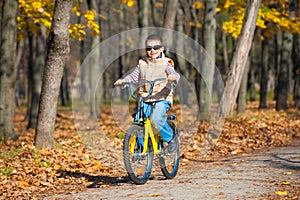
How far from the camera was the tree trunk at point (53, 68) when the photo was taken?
39.7 feet

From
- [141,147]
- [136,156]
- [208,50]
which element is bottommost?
[136,156]

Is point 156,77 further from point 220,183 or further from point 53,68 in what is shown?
point 53,68

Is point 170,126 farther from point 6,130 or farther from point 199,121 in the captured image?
point 199,121

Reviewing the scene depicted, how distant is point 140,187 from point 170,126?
119 centimetres

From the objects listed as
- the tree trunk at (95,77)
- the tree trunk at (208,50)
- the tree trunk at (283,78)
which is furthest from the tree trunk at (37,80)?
the tree trunk at (283,78)

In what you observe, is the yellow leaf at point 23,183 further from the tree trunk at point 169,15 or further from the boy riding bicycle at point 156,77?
the tree trunk at point 169,15

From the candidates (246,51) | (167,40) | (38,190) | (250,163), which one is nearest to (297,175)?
(250,163)

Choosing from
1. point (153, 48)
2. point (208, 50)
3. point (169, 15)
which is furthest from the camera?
point (208, 50)

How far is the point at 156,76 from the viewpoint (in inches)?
349

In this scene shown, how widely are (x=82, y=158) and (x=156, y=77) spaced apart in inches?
147

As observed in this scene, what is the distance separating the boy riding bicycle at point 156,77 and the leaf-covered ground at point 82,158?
4.60 feet

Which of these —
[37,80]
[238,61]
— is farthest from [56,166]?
[37,80]

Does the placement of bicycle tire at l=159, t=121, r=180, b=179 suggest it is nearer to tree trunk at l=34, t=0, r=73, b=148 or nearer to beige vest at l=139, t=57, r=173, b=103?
beige vest at l=139, t=57, r=173, b=103

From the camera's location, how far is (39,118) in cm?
1252
